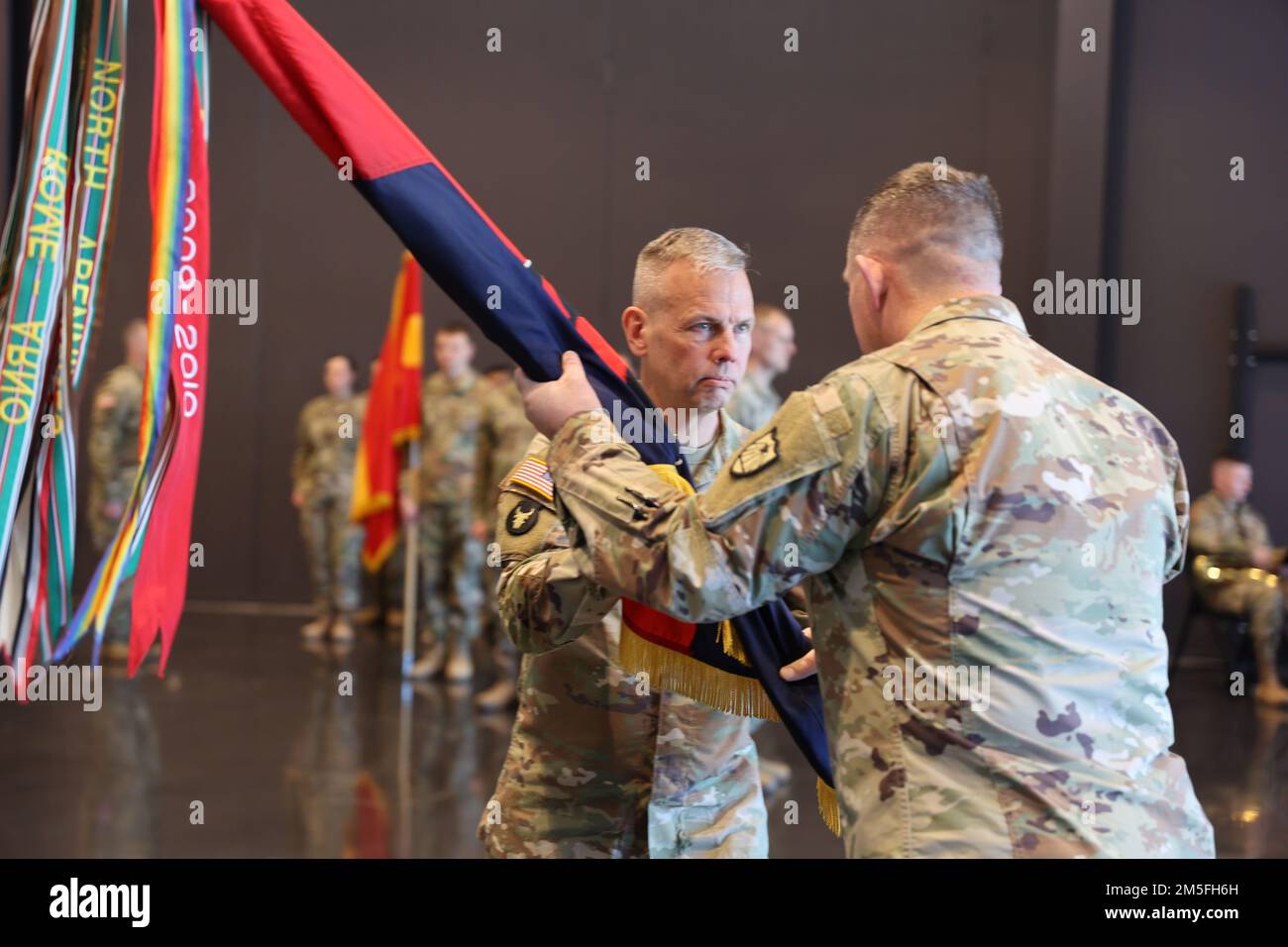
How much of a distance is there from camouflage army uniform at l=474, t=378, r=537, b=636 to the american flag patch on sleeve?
172 inches

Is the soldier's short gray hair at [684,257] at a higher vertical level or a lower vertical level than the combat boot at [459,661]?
higher

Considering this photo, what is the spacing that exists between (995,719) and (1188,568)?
272 inches

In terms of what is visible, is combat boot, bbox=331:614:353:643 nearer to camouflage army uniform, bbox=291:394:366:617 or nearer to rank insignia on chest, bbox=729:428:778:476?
camouflage army uniform, bbox=291:394:366:617

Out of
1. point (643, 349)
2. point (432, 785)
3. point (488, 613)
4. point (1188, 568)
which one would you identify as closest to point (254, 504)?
point (488, 613)

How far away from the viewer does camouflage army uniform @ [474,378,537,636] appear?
6438mm

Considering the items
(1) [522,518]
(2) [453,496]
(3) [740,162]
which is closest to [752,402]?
(2) [453,496]

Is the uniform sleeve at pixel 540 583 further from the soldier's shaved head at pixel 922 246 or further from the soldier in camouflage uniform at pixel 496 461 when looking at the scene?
the soldier in camouflage uniform at pixel 496 461

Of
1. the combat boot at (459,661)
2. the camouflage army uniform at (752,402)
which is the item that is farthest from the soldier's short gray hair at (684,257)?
the combat boot at (459,661)

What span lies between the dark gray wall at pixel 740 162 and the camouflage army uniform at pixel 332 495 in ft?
4.43

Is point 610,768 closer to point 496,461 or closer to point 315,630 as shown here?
point 496,461

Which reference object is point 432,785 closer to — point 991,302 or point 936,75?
point 991,302

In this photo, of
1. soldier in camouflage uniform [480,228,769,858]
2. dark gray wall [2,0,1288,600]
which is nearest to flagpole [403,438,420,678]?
dark gray wall [2,0,1288,600]

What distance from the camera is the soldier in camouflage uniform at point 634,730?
6.47 feet

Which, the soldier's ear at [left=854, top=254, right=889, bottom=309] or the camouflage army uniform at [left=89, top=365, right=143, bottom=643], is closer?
the soldier's ear at [left=854, top=254, right=889, bottom=309]
